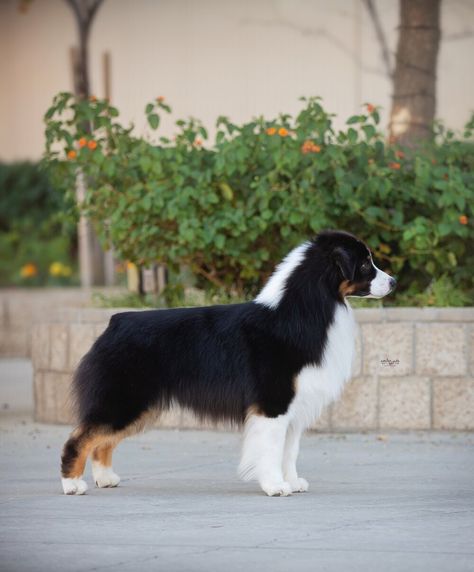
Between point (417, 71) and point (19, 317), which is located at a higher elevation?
point (417, 71)

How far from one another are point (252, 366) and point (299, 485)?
0.67 m

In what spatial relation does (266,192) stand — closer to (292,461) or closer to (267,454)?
(292,461)

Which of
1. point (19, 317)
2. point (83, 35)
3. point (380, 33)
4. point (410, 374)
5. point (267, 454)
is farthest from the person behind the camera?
point (83, 35)

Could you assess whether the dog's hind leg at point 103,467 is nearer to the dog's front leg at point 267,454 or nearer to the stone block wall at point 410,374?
the dog's front leg at point 267,454

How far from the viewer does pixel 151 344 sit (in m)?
6.91

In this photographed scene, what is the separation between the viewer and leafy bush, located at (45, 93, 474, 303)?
367 inches

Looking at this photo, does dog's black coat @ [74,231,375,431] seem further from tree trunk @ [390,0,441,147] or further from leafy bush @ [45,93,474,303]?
tree trunk @ [390,0,441,147]

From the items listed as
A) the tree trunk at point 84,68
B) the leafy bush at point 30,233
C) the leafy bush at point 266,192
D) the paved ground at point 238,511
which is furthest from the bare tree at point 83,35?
Result: the paved ground at point 238,511

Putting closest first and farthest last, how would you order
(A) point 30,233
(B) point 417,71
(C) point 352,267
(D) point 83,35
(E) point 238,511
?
(E) point 238,511, (C) point 352,267, (B) point 417,71, (D) point 83,35, (A) point 30,233

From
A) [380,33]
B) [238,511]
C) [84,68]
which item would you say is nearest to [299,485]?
[238,511]

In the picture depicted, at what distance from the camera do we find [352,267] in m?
6.79

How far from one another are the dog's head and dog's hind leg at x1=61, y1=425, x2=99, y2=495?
4.96ft

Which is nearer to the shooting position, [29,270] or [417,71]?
[417,71]

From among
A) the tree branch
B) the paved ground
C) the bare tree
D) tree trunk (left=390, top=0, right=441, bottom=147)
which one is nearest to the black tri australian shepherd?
the paved ground
